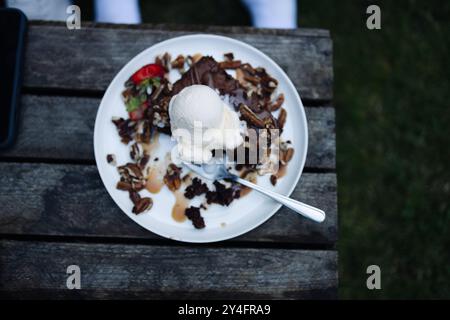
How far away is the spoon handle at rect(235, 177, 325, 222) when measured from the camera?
101 cm

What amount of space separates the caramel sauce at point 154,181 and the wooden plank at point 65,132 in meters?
0.18

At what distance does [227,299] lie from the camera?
1104 mm

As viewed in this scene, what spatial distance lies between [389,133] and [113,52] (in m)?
1.26

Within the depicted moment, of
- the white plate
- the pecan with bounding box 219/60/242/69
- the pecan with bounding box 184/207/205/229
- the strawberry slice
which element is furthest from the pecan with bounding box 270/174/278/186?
the strawberry slice

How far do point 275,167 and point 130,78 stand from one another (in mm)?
470

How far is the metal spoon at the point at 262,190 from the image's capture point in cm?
101

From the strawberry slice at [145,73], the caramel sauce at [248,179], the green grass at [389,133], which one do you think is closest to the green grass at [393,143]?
the green grass at [389,133]

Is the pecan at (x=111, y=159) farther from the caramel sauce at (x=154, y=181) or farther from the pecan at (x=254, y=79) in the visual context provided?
the pecan at (x=254, y=79)

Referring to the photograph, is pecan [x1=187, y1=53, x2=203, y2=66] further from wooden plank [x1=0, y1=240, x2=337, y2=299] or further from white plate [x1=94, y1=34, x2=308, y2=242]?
wooden plank [x1=0, y1=240, x2=337, y2=299]

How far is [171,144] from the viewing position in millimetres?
1115

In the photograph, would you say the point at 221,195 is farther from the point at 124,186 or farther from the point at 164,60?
the point at 164,60

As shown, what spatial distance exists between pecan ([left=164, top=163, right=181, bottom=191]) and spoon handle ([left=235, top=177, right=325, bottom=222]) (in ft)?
0.59

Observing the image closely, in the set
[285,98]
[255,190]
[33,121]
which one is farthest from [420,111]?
[33,121]
